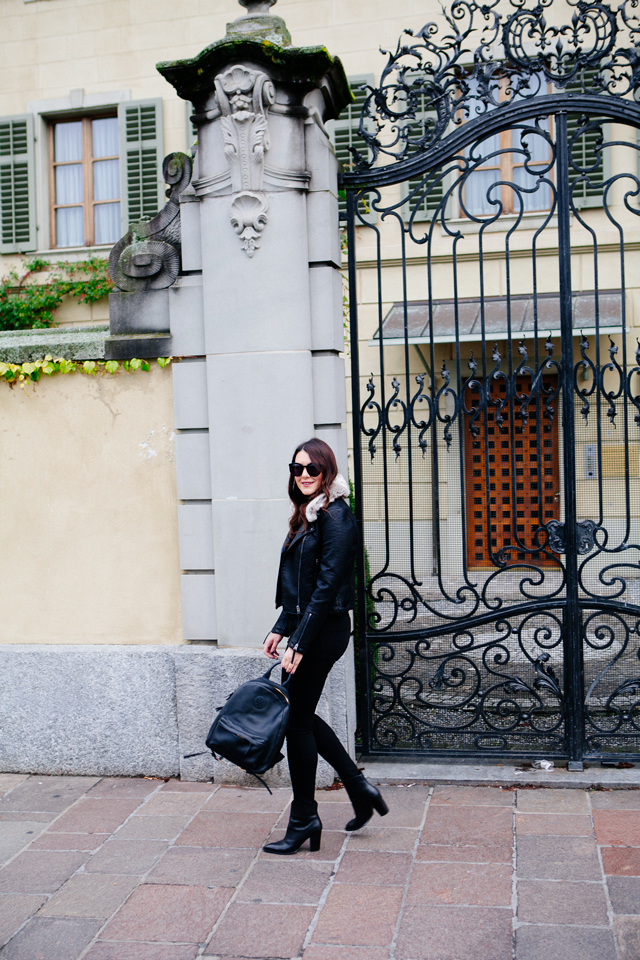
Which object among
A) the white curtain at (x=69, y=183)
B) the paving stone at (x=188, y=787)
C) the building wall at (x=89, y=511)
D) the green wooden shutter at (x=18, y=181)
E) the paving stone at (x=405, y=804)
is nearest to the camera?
the paving stone at (x=405, y=804)

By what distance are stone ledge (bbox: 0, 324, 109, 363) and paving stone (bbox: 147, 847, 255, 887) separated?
268cm

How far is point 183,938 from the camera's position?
3309 millimetres

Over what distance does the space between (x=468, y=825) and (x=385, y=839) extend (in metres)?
0.42

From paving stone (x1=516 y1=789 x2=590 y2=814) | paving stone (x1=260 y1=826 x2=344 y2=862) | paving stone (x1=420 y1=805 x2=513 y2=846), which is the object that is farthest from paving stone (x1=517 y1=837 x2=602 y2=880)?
paving stone (x1=260 y1=826 x2=344 y2=862)

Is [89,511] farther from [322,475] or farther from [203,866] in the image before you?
[203,866]

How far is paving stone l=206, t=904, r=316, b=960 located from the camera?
321 cm

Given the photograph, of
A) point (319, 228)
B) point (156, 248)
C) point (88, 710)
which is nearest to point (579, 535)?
point (319, 228)

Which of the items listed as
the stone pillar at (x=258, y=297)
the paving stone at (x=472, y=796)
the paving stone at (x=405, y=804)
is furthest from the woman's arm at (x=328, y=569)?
the paving stone at (x=472, y=796)

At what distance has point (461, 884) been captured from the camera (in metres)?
3.64

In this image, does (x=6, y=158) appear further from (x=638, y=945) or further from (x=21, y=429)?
(x=638, y=945)

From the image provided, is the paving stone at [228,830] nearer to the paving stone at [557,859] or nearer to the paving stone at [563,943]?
the paving stone at [557,859]

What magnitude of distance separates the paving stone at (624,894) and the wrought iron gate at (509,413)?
1.24 m

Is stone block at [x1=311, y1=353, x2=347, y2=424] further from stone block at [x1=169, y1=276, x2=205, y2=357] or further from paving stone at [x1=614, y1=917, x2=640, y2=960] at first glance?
paving stone at [x1=614, y1=917, x2=640, y2=960]

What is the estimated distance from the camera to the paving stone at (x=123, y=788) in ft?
15.7
